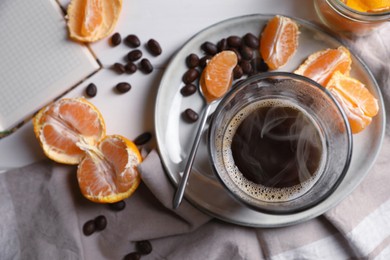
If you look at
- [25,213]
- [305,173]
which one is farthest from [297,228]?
[25,213]

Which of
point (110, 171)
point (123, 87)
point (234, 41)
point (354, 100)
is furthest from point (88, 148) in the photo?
point (354, 100)

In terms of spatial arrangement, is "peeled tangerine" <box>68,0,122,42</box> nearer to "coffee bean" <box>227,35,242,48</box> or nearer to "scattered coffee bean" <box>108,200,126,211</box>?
"coffee bean" <box>227,35,242,48</box>

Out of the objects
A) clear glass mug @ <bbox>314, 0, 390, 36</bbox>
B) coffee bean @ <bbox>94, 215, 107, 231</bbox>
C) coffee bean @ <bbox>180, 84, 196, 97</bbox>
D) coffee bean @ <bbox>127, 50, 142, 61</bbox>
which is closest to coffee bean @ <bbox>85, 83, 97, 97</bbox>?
coffee bean @ <bbox>127, 50, 142, 61</bbox>

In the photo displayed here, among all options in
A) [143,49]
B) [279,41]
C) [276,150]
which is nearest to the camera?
[276,150]

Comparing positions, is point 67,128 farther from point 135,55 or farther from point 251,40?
point 251,40

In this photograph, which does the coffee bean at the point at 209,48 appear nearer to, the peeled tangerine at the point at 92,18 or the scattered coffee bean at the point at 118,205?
A: the peeled tangerine at the point at 92,18

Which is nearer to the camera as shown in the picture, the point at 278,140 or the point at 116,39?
the point at 278,140

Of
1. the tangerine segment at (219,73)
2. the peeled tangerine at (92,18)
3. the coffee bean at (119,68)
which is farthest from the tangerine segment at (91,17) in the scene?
the tangerine segment at (219,73)
